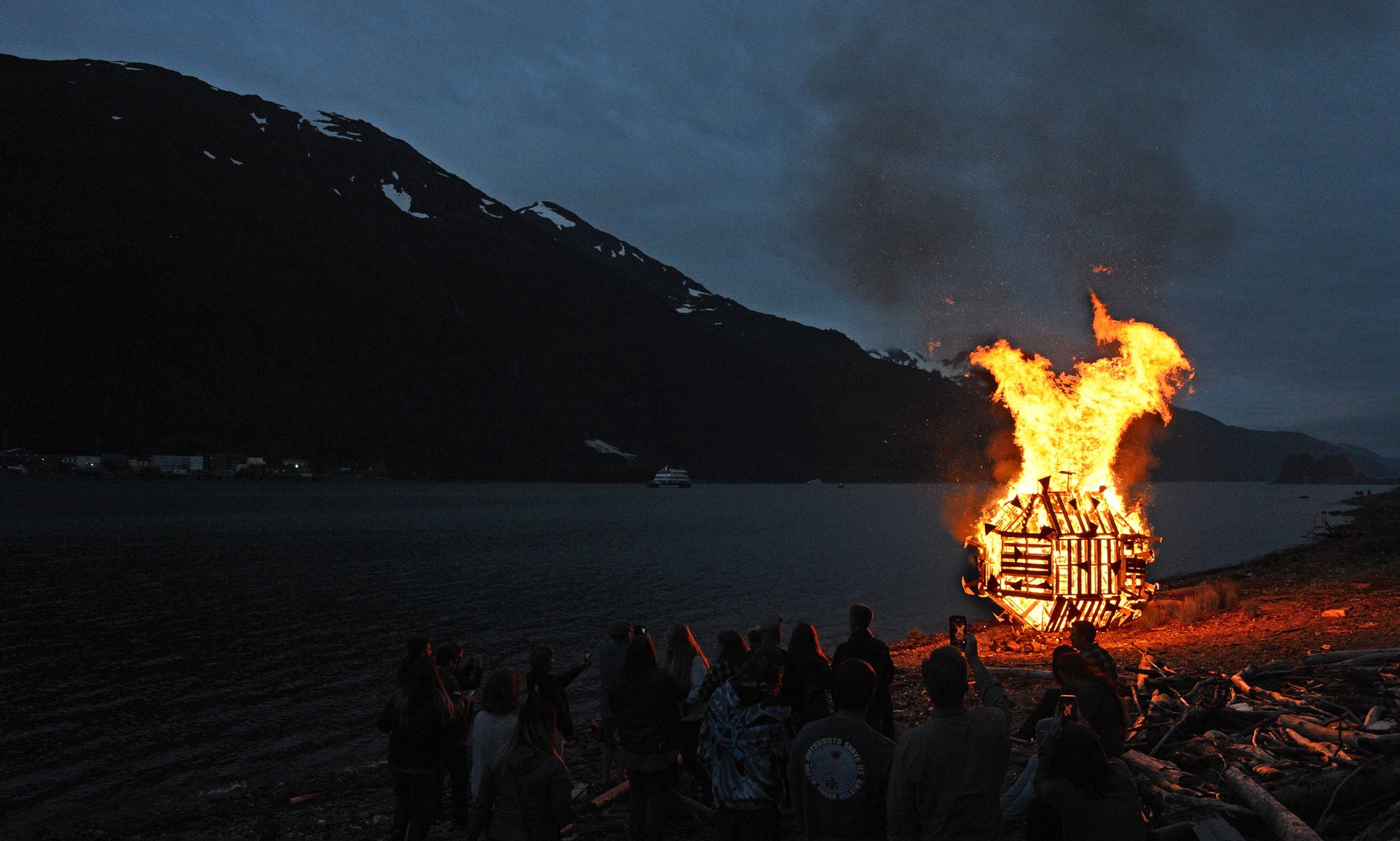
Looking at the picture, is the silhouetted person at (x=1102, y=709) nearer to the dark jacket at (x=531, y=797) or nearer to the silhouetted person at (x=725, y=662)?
the silhouetted person at (x=725, y=662)

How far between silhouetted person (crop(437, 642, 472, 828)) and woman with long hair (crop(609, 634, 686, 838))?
60.2 inches

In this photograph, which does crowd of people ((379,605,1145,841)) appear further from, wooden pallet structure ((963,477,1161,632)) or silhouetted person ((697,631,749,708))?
wooden pallet structure ((963,477,1161,632))

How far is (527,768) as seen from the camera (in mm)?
4914

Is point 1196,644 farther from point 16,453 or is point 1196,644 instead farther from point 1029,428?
point 16,453

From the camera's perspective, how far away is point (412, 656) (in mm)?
7457

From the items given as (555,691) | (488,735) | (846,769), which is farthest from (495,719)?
(846,769)

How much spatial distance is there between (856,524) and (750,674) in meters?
90.8

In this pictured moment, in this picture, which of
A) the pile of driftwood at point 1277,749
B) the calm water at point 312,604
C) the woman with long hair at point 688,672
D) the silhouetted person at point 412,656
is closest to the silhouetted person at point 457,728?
the silhouetted person at point 412,656

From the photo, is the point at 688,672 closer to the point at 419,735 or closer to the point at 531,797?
the point at 419,735

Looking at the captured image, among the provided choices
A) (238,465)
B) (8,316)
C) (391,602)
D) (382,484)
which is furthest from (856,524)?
(8,316)

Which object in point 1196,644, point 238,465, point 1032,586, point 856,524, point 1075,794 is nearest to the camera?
point 1075,794

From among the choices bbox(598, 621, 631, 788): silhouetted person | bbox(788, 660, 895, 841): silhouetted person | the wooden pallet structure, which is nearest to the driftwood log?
bbox(788, 660, 895, 841): silhouetted person

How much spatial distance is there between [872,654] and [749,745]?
239 centimetres

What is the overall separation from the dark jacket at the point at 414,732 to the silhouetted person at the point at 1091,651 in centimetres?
498
